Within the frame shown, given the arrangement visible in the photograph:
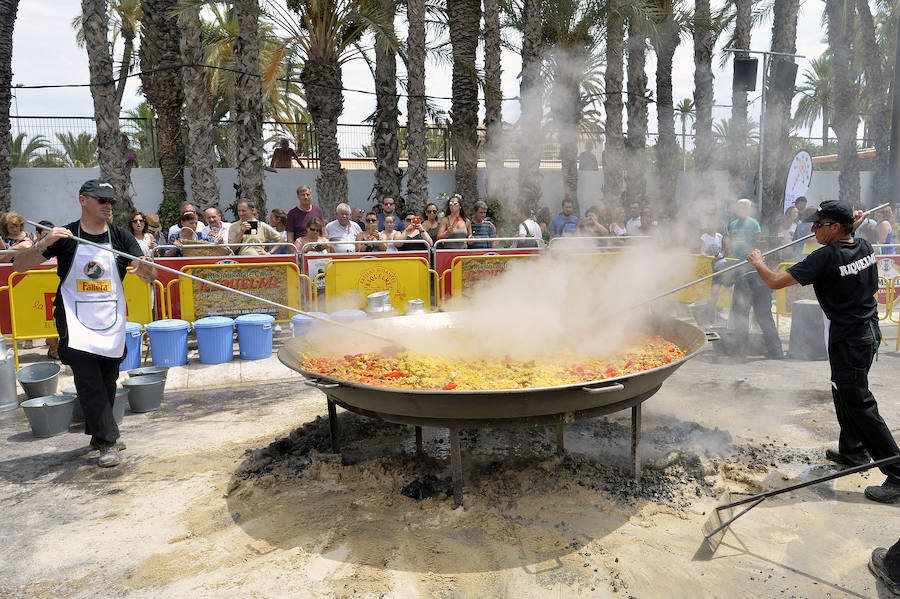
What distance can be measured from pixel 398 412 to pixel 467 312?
7.21ft

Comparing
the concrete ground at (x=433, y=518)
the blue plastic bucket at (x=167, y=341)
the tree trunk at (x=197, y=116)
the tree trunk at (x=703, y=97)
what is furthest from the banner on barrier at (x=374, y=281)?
the tree trunk at (x=703, y=97)

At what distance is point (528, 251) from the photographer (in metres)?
9.66

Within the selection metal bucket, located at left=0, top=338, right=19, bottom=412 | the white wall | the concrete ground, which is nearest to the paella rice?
the concrete ground

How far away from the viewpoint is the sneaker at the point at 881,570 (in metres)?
2.93

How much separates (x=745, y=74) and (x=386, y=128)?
8216 millimetres

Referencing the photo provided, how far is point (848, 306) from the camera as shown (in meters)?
4.11

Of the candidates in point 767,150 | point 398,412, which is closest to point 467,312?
point 398,412

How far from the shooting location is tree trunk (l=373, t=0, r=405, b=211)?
14.4 meters

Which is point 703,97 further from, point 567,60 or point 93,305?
point 93,305

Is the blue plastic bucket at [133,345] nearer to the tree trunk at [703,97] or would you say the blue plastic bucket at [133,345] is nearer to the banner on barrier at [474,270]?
the banner on barrier at [474,270]

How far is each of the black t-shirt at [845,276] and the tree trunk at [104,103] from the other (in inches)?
446

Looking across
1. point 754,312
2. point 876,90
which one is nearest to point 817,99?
point 876,90

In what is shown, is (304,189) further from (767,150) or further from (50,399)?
(767,150)

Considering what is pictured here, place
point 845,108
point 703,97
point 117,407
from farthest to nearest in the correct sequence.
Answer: point 703,97, point 845,108, point 117,407
